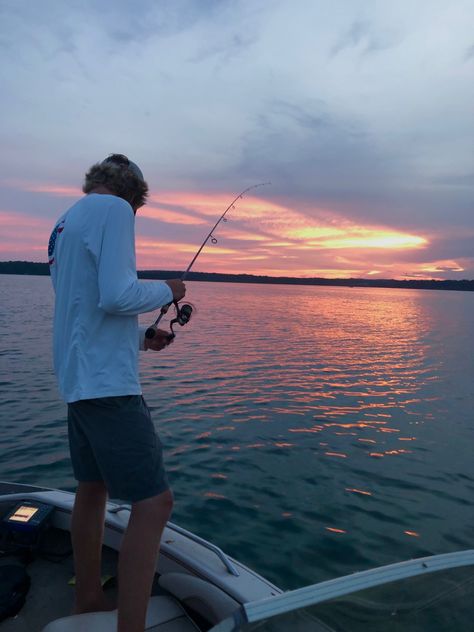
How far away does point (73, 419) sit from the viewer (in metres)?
2.28

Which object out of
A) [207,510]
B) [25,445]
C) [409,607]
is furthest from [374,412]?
[409,607]

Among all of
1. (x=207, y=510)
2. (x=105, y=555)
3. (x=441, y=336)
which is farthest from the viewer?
(x=441, y=336)

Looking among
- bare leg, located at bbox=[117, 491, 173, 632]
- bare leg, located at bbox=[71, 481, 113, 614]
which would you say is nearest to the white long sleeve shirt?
bare leg, located at bbox=[117, 491, 173, 632]

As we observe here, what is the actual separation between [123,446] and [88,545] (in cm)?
73

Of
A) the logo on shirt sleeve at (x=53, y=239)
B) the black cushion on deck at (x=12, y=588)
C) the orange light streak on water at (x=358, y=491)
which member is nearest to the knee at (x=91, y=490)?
the black cushion on deck at (x=12, y=588)

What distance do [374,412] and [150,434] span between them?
886 centimetres

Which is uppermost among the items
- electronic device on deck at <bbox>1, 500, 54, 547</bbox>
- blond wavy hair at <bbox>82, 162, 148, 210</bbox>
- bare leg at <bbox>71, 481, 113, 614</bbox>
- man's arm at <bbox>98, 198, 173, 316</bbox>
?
blond wavy hair at <bbox>82, 162, 148, 210</bbox>

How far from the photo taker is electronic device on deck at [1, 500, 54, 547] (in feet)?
10.4

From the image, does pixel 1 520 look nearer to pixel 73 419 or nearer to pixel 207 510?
pixel 73 419

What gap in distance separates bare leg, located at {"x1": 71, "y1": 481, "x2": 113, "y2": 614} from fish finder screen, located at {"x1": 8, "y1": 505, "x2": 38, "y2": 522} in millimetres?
923

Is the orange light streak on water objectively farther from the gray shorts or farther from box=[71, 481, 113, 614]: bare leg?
the gray shorts

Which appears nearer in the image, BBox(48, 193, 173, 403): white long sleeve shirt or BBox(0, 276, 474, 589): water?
BBox(48, 193, 173, 403): white long sleeve shirt

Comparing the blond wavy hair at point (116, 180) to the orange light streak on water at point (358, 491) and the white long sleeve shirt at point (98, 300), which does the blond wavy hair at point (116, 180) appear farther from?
the orange light streak on water at point (358, 491)

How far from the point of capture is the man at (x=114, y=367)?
81.5 inches
